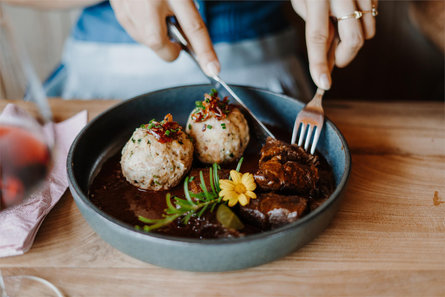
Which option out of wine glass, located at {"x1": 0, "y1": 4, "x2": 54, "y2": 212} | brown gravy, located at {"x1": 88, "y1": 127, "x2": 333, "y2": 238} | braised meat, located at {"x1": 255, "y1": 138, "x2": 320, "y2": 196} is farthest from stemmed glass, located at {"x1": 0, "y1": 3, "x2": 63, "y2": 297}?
braised meat, located at {"x1": 255, "y1": 138, "x2": 320, "y2": 196}

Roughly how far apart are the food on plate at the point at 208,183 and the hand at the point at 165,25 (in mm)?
133

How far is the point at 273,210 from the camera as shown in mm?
967

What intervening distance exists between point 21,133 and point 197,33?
2.40ft

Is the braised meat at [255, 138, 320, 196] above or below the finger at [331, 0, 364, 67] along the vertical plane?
below

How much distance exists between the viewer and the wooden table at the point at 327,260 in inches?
35.7

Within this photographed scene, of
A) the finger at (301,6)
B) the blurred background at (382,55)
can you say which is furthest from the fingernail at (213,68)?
the blurred background at (382,55)

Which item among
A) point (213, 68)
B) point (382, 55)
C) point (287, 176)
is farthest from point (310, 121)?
point (382, 55)

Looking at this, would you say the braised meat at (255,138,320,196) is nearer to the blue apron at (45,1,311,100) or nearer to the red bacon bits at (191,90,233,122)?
the red bacon bits at (191,90,233,122)

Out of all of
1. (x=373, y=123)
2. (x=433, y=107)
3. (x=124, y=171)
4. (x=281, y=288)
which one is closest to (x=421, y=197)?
(x=373, y=123)

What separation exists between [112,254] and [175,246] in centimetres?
24

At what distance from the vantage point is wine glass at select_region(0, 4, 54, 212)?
0.65 m

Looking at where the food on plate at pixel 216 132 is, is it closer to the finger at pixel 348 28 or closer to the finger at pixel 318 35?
the finger at pixel 318 35

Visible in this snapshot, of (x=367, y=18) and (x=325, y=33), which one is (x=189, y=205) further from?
(x=367, y=18)

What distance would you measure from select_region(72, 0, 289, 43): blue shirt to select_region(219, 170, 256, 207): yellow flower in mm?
1030
